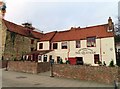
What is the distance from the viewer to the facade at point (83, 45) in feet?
98.8

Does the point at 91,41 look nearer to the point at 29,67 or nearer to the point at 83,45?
the point at 83,45

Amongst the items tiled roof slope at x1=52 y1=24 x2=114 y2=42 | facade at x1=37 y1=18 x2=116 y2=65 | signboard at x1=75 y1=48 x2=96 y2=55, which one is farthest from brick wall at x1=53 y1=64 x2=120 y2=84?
tiled roof slope at x1=52 y1=24 x2=114 y2=42

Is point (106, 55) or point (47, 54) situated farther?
point (47, 54)

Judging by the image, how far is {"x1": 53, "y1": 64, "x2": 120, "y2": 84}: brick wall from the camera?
1799cm

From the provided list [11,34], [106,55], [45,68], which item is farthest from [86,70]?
[11,34]

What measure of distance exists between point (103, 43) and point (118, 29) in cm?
609

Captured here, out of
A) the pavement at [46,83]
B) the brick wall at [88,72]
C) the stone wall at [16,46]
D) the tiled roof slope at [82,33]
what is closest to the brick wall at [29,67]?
the brick wall at [88,72]

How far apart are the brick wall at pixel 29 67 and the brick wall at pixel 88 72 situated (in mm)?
3614

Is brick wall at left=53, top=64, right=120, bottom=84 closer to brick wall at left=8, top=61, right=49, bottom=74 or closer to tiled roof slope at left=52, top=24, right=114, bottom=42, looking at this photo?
brick wall at left=8, top=61, right=49, bottom=74

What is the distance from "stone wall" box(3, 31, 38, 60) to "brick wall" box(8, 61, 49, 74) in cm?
824

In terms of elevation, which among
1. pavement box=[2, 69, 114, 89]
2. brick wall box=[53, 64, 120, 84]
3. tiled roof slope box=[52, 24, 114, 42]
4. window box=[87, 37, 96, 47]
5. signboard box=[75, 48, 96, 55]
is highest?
tiled roof slope box=[52, 24, 114, 42]

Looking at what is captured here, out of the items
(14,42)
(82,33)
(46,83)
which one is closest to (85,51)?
(82,33)

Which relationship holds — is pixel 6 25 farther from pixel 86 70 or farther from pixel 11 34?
pixel 86 70

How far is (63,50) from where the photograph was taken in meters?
36.2
